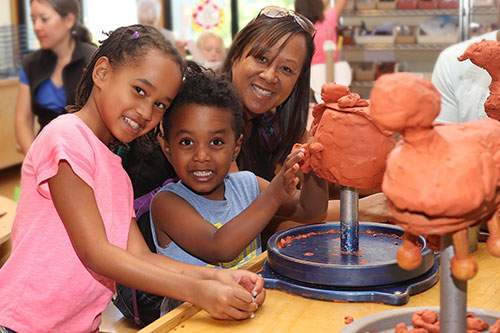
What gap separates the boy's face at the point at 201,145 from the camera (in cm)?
159

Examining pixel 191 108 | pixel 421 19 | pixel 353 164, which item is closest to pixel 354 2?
pixel 421 19

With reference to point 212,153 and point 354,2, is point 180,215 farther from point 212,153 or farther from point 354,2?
point 354,2

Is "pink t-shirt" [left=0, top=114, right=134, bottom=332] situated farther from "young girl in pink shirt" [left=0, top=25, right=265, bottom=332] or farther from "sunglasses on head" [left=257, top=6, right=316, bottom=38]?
"sunglasses on head" [left=257, top=6, right=316, bottom=38]

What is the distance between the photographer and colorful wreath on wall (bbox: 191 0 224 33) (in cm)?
680

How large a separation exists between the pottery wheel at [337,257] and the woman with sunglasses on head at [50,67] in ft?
6.99

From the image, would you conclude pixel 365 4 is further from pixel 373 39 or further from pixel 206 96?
pixel 206 96

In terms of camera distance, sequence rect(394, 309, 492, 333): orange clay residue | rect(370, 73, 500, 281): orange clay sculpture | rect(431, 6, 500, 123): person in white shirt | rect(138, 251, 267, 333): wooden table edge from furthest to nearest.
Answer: rect(431, 6, 500, 123): person in white shirt → rect(138, 251, 267, 333): wooden table edge → rect(394, 309, 492, 333): orange clay residue → rect(370, 73, 500, 281): orange clay sculpture

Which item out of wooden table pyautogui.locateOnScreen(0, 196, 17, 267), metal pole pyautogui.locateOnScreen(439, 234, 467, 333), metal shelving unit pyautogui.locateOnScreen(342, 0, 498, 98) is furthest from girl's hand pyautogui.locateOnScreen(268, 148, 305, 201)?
metal shelving unit pyautogui.locateOnScreen(342, 0, 498, 98)

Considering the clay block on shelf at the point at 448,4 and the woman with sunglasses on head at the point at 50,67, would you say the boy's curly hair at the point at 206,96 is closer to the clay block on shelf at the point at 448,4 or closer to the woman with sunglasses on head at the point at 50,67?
the woman with sunglasses on head at the point at 50,67

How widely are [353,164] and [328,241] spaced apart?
27cm

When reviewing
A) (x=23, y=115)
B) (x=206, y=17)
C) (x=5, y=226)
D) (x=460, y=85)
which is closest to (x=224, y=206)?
(x=5, y=226)

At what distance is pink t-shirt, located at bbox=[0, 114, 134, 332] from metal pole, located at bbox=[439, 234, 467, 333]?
74 cm

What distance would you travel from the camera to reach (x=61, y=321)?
1359 millimetres

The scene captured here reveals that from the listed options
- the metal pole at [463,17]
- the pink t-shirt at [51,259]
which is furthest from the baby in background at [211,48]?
the pink t-shirt at [51,259]
